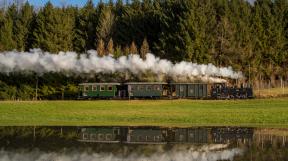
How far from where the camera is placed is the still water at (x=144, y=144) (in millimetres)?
23797

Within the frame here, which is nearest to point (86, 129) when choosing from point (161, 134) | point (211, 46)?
point (161, 134)

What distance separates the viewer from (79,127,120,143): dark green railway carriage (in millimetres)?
31475

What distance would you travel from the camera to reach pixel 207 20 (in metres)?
99.3

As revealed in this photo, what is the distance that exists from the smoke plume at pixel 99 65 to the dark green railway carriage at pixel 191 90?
2226 millimetres

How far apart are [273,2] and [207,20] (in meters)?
22.4

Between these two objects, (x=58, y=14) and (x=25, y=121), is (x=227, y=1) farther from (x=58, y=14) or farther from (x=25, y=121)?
(x=25, y=121)

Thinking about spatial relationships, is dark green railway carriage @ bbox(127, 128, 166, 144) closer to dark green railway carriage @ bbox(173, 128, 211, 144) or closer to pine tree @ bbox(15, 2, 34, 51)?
dark green railway carriage @ bbox(173, 128, 211, 144)

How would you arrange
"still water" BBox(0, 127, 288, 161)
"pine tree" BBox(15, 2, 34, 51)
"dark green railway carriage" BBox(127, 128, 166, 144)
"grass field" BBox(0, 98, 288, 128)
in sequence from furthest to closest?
"pine tree" BBox(15, 2, 34, 51) < "grass field" BBox(0, 98, 288, 128) < "dark green railway carriage" BBox(127, 128, 166, 144) < "still water" BBox(0, 127, 288, 161)

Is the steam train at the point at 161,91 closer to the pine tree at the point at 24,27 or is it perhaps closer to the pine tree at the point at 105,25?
the pine tree at the point at 24,27

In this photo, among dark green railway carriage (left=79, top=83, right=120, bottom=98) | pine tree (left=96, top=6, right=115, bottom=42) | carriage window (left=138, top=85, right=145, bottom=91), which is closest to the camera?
carriage window (left=138, top=85, right=145, bottom=91)

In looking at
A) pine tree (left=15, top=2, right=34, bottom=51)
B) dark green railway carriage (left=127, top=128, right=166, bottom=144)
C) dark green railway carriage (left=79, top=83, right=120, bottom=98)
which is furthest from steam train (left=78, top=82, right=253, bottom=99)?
dark green railway carriage (left=127, top=128, right=166, bottom=144)

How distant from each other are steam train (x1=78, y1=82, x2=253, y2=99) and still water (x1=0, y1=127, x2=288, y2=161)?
3968 centimetres

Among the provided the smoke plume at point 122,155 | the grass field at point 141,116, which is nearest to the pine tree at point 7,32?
the grass field at point 141,116

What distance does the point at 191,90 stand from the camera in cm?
8075
